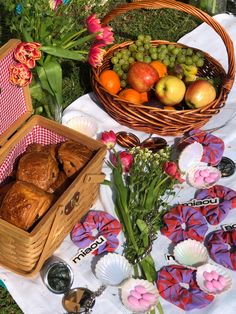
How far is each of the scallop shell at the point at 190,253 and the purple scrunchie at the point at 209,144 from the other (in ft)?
1.25

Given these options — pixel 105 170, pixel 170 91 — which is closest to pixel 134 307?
pixel 105 170

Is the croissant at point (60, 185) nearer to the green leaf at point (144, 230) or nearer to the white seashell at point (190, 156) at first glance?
the green leaf at point (144, 230)

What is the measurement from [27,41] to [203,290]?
953 millimetres

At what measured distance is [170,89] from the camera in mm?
1804

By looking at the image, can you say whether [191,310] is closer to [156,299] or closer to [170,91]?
[156,299]

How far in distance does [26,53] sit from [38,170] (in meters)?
0.36

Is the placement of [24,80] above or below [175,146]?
above

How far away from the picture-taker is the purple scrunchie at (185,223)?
1488 millimetres

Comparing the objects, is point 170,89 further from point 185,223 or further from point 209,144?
point 185,223

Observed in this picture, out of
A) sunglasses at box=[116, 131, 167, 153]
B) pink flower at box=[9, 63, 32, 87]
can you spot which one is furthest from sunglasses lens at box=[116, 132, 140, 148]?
pink flower at box=[9, 63, 32, 87]

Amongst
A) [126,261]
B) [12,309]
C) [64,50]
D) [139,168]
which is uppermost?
[64,50]

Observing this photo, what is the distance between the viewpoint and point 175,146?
5.99 feet

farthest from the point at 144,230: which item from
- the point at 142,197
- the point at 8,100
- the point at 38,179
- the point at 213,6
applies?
the point at 213,6

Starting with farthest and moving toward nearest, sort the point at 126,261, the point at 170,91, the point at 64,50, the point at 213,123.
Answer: the point at 213,123, the point at 170,91, the point at 64,50, the point at 126,261
